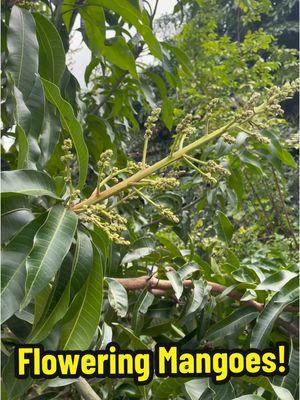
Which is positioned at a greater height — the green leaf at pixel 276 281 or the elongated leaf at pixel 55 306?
the elongated leaf at pixel 55 306

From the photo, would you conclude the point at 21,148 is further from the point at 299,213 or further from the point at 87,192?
the point at 299,213

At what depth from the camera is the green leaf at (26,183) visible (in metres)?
0.58

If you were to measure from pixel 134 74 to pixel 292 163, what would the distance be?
441mm

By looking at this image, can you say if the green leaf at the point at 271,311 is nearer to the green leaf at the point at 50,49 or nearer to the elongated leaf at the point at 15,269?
the elongated leaf at the point at 15,269

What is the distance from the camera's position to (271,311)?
32.2 inches

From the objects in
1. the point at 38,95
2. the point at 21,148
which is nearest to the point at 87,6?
the point at 38,95

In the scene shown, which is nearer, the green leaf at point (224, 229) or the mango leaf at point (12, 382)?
the mango leaf at point (12, 382)

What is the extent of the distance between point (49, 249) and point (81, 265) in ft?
0.27

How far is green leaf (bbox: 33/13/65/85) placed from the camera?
814 millimetres

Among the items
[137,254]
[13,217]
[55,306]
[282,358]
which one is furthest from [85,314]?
[282,358]

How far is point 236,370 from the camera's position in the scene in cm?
78

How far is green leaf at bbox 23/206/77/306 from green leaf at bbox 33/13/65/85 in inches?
11.4

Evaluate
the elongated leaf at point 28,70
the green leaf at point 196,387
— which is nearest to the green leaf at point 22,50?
the elongated leaf at point 28,70

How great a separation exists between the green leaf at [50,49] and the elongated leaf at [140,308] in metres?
0.39
